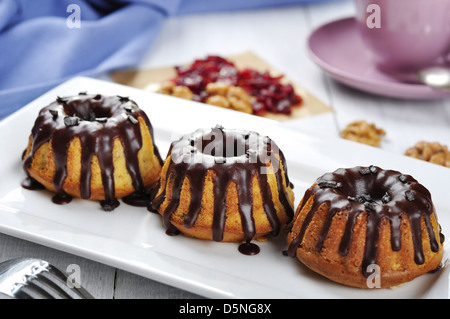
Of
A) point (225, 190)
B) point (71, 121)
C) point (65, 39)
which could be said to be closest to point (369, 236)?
point (225, 190)

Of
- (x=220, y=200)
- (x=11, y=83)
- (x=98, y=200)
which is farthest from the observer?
(x=11, y=83)

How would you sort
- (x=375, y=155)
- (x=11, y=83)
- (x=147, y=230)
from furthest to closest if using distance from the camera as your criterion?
(x=11, y=83)
(x=375, y=155)
(x=147, y=230)

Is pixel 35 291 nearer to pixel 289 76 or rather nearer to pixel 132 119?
pixel 132 119

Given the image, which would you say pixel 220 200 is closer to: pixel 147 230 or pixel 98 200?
pixel 147 230

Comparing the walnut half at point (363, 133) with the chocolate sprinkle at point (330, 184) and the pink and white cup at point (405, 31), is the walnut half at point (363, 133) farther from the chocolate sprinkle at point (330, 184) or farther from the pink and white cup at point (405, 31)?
the chocolate sprinkle at point (330, 184)

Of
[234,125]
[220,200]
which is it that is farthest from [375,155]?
[220,200]

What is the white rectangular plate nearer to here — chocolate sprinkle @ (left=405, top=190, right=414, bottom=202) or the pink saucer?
chocolate sprinkle @ (left=405, top=190, right=414, bottom=202)
